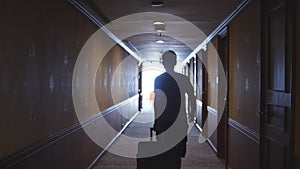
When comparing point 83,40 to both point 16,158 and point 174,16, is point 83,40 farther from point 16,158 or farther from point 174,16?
point 16,158

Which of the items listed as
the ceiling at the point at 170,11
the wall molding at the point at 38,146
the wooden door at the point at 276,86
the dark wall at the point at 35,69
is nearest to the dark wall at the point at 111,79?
the ceiling at the point at 170,11

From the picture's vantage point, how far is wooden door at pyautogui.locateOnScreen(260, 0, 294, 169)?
8.58ft

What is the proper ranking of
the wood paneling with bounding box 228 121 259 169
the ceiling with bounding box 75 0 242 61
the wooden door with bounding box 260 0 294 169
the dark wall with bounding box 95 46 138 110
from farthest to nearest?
the dark wall with bounding box 95 46 138 110
the ceiling with bounding box 75 0 242 61
the wood paneling with bounding box 228 121 259 169
the wooden door with bounding box 260 0 294 169

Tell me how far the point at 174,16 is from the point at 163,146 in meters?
2.44

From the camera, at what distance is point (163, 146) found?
3.76 meters

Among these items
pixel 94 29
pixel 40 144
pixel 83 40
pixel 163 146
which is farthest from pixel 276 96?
pixel 94 29

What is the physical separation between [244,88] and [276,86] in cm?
146

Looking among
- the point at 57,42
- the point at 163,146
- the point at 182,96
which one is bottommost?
the point at 163,146

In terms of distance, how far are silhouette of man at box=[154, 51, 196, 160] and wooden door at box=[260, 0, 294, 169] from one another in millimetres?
824

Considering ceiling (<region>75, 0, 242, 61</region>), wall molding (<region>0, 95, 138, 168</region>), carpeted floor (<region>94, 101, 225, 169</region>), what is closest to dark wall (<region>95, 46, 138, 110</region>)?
ceiling (<region>75, 0, 242, 61</region>)

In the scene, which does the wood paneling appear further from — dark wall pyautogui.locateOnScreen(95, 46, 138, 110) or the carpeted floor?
dark wall pyautogui.locateOnScreen(95, 46, 138, 110)

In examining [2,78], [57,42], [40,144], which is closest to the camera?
[2,78]

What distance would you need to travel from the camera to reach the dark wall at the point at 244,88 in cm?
376

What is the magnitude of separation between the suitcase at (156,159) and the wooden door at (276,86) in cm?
90
